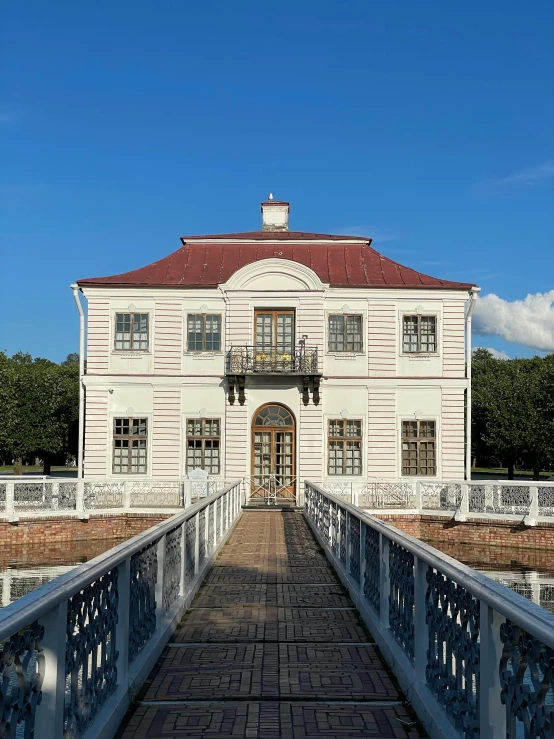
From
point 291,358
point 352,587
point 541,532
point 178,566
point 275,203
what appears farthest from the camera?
point 275,203

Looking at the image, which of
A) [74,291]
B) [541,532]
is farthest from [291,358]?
[541,532]

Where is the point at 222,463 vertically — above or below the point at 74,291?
below

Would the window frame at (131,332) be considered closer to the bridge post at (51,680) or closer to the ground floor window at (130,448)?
the ground floor window at (130,448)

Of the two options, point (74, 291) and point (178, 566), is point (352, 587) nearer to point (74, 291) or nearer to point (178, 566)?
point (178, 566)

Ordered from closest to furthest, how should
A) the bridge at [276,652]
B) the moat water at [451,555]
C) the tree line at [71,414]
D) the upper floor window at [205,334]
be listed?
Result: the bridge at [276,652], the moat water at [451,555], the upper floor window at [205,334], the tree line at [71,414]

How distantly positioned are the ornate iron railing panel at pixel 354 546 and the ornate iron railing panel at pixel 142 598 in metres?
3.18

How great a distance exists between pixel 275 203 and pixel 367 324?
25.5 ft

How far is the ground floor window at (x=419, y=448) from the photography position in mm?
27688

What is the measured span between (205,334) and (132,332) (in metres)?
2.41

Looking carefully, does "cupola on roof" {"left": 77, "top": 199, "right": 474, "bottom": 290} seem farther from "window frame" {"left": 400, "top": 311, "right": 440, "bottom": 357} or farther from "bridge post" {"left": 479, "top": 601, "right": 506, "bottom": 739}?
"bridge post" {"left": 479, "top": 601, "right": 506, "bottom": 739}

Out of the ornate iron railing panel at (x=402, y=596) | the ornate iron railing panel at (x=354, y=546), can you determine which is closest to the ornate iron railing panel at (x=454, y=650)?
the ornate iron railing panel at (x=402, y=596)

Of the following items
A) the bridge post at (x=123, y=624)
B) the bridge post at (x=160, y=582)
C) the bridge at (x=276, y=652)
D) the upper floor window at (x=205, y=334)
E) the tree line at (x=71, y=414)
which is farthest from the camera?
the tree line at (x=71, y=414)

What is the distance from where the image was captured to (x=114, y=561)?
16.2ft

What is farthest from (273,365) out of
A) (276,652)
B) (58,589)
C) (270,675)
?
(58,589)
